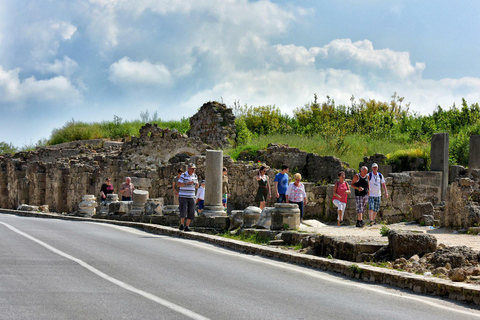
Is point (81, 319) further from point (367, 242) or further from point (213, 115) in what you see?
point (213, 115)

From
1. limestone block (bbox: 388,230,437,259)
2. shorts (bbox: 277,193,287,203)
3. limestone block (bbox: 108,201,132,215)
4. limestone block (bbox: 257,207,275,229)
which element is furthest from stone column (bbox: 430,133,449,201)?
limestone block (bbox: 388,230,437,259)

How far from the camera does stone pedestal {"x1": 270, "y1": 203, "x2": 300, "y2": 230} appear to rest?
1374 cm

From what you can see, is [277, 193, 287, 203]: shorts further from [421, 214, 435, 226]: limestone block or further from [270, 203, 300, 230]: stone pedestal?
[421, 214, 435, 226]: limestone block

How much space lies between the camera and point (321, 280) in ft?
29.3

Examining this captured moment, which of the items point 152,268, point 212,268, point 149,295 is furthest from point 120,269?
point 149,295

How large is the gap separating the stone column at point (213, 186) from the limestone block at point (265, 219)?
2576 millimetres

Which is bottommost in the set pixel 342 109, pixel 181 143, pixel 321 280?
pixel 321 280

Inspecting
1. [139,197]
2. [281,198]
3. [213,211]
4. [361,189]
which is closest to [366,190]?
[361,189]

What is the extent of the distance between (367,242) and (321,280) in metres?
2.08

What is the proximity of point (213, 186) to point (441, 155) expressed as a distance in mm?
10299

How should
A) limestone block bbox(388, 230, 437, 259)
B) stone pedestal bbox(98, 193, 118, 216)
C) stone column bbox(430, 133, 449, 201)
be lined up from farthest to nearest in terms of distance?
1. stone pedestal bbox(98, 193, 118, 216)
2. stone column bbox(430, 133, 449, 201)
3. limestone block bbox(388, 230, 437, 259)

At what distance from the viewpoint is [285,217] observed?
13.8m

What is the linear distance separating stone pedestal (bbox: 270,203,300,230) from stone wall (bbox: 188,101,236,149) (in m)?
22.2

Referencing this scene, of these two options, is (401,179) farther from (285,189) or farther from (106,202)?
(106,202)
